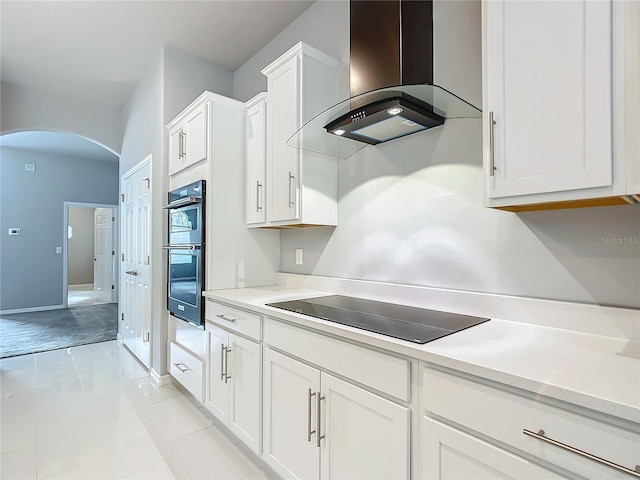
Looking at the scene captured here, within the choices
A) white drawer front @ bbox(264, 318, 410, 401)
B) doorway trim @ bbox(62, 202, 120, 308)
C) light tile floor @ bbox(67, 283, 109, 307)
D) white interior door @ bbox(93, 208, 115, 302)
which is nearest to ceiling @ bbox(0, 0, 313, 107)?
white drawer front @ bbox(264, 318, 410, 401)

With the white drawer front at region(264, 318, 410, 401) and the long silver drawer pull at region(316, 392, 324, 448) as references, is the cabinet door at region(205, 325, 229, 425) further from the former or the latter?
the long silver drawer pull at region(316, 392, 324, 448)

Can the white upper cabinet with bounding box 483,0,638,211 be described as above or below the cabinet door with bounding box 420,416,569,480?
above

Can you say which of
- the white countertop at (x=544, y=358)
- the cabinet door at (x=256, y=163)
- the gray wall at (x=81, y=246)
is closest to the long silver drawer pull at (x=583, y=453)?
the white countertop at (x=544, y=358)

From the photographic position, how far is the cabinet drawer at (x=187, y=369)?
7.70ft

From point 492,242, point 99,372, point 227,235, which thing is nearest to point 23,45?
point 227,235

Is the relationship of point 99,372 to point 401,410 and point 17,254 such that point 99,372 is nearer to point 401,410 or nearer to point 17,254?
point 401,410

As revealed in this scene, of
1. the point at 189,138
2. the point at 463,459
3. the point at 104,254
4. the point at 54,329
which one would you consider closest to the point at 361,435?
the point at 463,459

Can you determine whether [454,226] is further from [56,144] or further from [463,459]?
[56,144]

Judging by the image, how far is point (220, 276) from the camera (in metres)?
2.45

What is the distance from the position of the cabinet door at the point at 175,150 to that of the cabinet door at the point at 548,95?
2.42m

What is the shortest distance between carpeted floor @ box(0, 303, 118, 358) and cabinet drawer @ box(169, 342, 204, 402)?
2.29 metres

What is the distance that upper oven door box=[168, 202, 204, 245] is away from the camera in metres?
2.44

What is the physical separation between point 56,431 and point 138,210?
2163 millimetres

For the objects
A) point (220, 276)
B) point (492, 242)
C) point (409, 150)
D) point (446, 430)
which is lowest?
point (446, 430)
